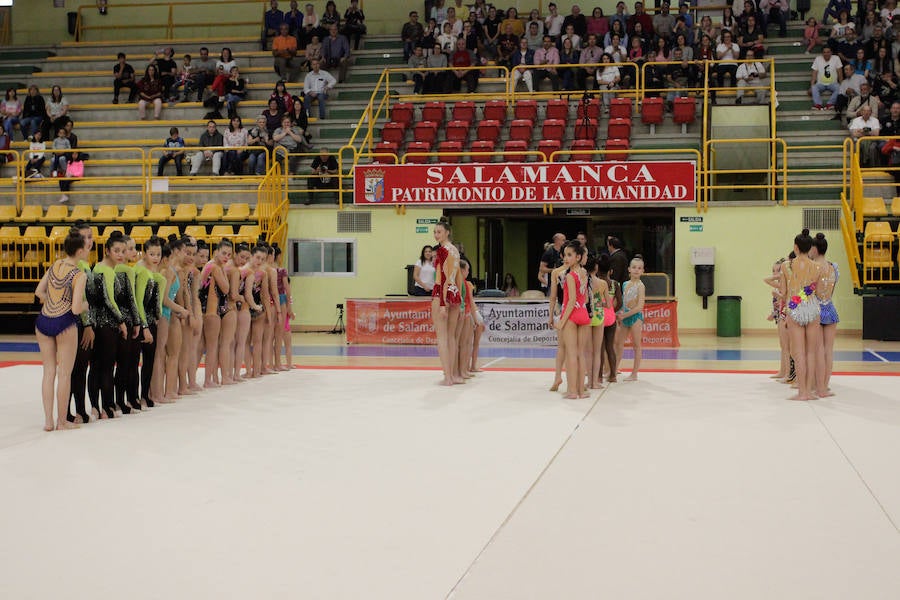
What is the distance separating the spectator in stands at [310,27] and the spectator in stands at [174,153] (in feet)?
16.8

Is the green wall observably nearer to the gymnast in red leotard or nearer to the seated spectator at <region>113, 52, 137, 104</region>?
the gymnast in red leotard

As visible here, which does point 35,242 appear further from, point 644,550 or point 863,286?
point 644,550

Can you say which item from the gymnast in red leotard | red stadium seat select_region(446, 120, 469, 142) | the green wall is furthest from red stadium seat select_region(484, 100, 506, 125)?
the gymnast in red leotard

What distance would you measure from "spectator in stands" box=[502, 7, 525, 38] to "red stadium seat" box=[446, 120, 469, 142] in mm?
4468

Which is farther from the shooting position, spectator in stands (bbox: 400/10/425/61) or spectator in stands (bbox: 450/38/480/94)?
spectator in stands (bbox: 400/10/425/61)

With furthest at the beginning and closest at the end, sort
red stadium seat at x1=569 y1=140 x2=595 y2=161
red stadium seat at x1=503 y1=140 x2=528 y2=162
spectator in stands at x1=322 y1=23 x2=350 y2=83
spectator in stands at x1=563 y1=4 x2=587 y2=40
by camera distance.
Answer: spectator in stands at x1=322 y1=23 x2=350 y2=83 < spectator in stands at x1=563 y1=4 x2=587 y2=40 < red stadium seat at x1=503 y1=140 x2=528 y2=162 < red stadium seat at x1=569 y1=140 x2=595 y2=161

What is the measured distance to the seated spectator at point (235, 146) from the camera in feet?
75.8

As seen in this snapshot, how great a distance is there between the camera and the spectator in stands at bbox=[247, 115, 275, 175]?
22.9m

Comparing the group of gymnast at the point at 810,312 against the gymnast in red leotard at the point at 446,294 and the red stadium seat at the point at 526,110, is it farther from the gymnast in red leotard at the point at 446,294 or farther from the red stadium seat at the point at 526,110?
the red stadium seat at the point at 526,110

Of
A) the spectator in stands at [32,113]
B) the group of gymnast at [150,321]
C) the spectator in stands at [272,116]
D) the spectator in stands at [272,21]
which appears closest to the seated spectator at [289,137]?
the spectator in stands at [272,116]

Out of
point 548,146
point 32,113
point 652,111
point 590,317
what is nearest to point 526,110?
point 548,146

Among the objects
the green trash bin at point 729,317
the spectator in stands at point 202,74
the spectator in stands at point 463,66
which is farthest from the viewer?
the spectator in stands at point 202,74

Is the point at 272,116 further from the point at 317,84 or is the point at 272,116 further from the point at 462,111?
the point at 462,111

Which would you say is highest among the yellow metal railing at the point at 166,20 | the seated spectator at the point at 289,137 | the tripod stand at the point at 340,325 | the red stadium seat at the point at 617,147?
the yellow metal railing at the point at 166,20
